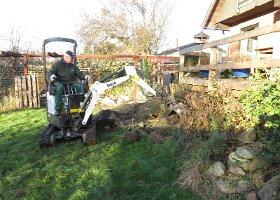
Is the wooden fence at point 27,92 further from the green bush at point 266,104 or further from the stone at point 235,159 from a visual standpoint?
the stone at point 235,159

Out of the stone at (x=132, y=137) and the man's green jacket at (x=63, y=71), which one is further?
the man's green jacket at (x=63, y=71)

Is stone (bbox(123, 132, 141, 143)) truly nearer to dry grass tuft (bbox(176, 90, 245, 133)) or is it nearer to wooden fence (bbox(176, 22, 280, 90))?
dry grass tuft (bbox(176, 90, 245, 133))

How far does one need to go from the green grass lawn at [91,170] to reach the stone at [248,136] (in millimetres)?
1049

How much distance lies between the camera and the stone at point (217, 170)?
3.76 meters

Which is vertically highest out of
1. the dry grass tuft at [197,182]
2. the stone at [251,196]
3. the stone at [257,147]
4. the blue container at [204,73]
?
the blue container at [204,73]

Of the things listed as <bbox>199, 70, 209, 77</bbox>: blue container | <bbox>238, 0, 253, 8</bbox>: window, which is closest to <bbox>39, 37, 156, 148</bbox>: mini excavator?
<bbox>199, 70, 209, 77</bbox>: blue container

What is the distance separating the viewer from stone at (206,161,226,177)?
3764mm

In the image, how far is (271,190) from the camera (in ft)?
10.1

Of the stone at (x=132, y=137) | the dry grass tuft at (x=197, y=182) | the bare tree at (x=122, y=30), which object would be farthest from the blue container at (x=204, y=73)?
the bare tree at (x=122, y=30)

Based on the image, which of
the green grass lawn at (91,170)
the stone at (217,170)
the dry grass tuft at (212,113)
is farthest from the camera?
the dry grass tuft at (212,113)

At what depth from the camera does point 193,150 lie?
14.8 feet

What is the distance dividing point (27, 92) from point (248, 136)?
8.62 m

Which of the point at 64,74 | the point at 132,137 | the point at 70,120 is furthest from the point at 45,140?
the point at 132,137

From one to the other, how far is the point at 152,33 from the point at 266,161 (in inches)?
994
